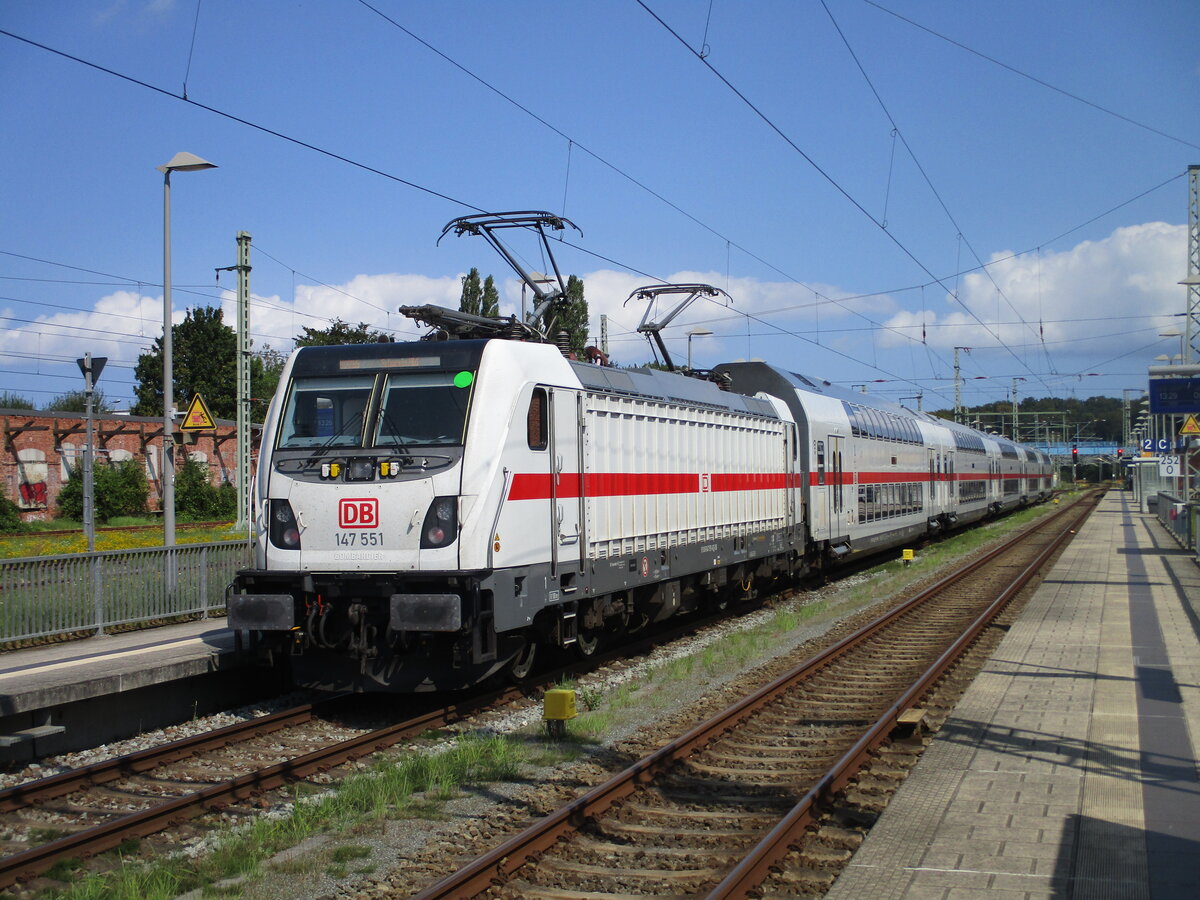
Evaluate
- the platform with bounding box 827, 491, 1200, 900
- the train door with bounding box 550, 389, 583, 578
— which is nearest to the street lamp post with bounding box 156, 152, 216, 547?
the train door with bounding box 550, 389, 583, 578

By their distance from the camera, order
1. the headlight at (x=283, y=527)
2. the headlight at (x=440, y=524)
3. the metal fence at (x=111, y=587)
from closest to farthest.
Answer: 1. the headlight at (x=440, y=524)
2. the headlight at (x=283, y=527)
3. the metal fence at (x=111, y=587)

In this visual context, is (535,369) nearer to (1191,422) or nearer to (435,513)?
(435,513)

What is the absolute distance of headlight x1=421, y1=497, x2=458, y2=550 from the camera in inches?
392

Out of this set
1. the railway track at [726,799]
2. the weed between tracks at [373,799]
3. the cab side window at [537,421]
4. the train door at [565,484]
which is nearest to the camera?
the railway track at [726,799]

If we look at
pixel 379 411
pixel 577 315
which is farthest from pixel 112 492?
pixel 379 411

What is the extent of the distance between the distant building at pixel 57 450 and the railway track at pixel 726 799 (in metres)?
28.5

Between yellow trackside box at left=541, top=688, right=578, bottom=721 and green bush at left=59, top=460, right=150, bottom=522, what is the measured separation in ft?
115

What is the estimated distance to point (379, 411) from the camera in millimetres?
10633

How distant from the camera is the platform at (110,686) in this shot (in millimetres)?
9242

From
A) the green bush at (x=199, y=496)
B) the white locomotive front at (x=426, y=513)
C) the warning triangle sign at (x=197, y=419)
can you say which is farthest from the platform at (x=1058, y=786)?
the green bush at (x=199, y=496)

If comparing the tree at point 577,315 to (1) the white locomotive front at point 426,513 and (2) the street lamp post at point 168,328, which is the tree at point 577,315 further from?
(1) the white locomotive front at point 426,513

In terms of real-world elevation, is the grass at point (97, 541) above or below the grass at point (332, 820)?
Result: above

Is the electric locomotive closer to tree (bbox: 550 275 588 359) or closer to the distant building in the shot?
the distant building

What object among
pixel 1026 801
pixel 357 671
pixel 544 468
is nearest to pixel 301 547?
pixel 357 671
